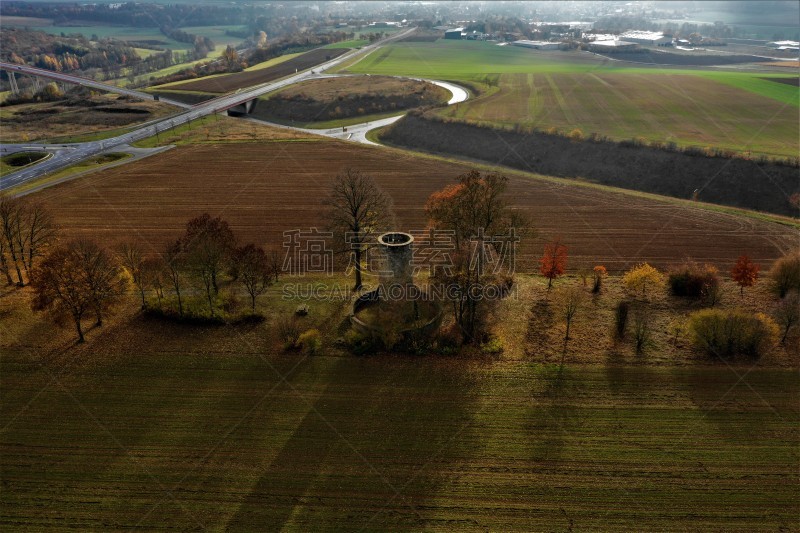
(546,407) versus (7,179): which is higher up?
(7,179)

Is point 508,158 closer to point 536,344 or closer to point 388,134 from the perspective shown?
point 388,134

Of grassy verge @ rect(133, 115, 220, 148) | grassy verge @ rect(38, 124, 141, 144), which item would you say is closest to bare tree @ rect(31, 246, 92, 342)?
grassy verge @ rect(133, 115, 220, 148)

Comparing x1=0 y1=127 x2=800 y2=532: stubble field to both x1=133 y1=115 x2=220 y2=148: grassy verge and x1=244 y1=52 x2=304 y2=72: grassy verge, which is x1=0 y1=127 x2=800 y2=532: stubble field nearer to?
x1=133 y1=115 x2=220 y2=148: grassy verge

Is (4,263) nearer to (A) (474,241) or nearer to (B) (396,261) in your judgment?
(B) (396,261)

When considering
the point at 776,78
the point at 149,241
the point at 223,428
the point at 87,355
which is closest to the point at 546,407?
the point at 223,428

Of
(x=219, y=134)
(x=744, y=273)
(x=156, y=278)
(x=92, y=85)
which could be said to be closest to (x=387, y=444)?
(x=156, y=278)

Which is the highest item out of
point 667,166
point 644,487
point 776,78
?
point 776,78

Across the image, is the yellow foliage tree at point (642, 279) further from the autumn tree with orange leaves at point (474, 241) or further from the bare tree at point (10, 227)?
the bare tree at point (10, 227)
